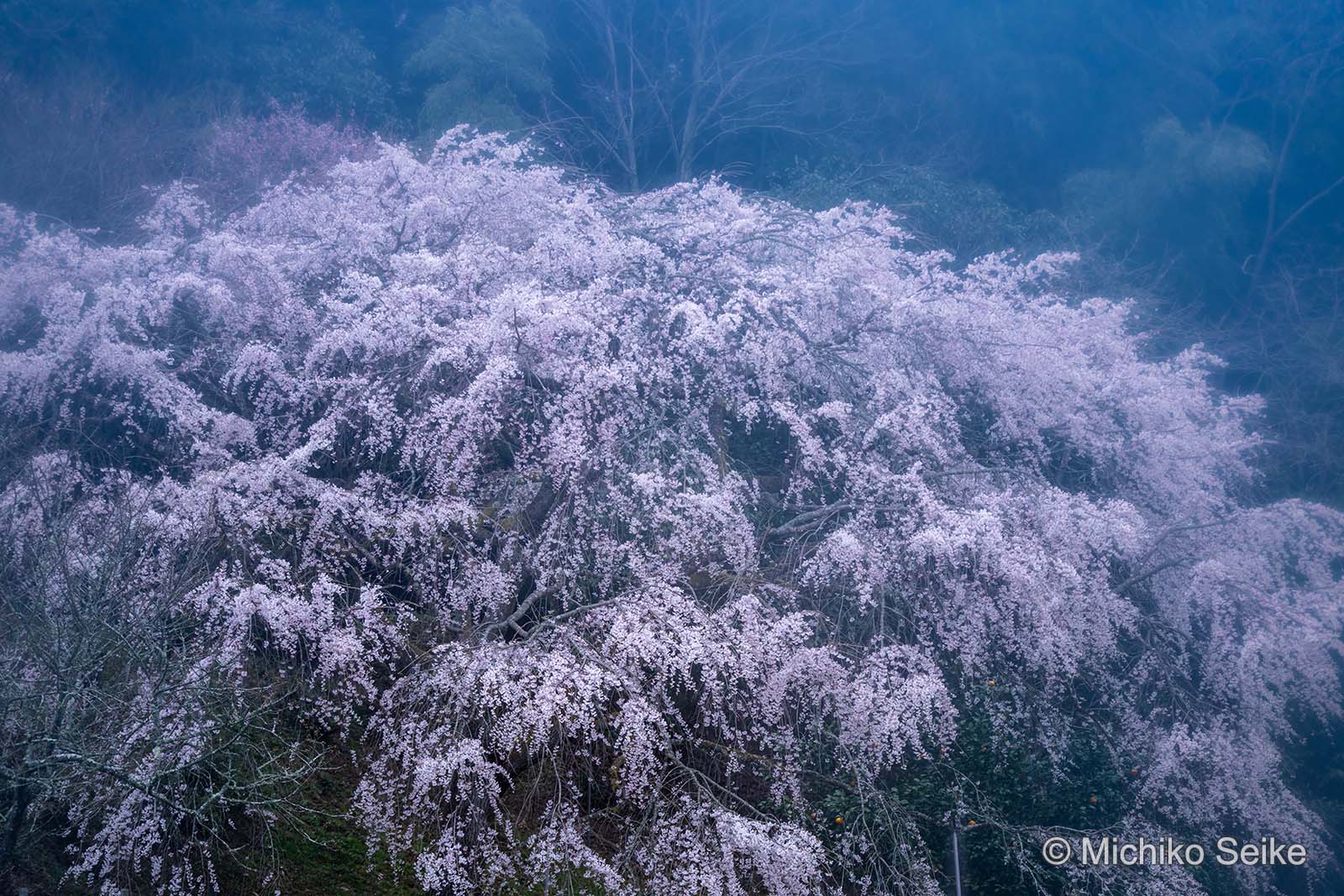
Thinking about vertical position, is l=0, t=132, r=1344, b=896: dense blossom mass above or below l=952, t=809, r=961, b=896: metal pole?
above

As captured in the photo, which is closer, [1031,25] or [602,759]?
[602,759]

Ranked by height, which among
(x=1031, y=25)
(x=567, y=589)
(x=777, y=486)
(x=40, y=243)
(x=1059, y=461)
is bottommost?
(x=567, y=589)

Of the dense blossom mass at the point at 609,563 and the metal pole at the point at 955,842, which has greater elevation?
the dense blossom mass at the point at 609,563

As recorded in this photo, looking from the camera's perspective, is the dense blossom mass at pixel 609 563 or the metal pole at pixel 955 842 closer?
the dense blossom mass at pixel 609 563

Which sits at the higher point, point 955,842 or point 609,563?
point 609,563

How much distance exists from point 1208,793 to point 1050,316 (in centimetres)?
391

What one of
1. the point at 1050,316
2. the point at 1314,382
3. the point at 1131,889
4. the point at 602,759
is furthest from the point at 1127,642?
the point at 1314,382

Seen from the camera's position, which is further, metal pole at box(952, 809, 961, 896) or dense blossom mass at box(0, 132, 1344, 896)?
metal pole at box(952, 809, 961, 896)

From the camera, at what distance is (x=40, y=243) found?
686 centimetres

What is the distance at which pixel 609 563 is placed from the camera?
525cm

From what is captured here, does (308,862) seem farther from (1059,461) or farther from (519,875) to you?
(1059,461)

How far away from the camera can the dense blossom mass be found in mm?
4203

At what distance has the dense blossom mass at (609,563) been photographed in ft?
13.8

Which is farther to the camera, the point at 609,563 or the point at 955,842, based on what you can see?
the point at 609,563
